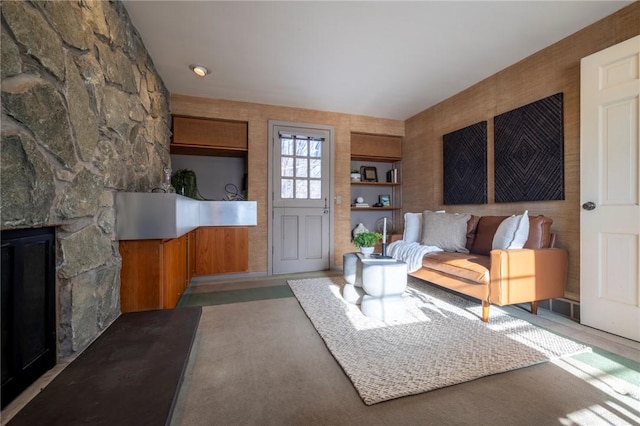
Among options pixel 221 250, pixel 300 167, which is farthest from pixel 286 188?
pixel 221 250

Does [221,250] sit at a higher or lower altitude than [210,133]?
lower

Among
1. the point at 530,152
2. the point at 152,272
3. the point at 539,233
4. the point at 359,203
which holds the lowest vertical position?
the point at 152,272

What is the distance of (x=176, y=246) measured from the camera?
2.43m

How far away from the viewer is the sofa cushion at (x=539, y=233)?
7.72 feet

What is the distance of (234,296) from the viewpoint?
9.66 feet

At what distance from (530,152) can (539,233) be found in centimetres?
85

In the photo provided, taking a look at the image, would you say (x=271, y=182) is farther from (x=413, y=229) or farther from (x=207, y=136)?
(x=413, y=229)

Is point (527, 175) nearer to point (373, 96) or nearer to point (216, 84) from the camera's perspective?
point (373, 96)

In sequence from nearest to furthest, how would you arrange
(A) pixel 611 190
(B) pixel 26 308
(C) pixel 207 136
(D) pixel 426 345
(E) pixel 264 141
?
(B) pixel 26 308 → (D) pixel 426 345 → (A) pixel 611 190 → (C) pixel 207 136 → (E) pixel 264 141

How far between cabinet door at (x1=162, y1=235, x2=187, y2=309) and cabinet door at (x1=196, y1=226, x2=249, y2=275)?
26.0 inches

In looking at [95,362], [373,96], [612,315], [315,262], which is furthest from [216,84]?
[612,315]

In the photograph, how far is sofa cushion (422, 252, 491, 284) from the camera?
2162mm

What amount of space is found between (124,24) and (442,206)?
12.8ft

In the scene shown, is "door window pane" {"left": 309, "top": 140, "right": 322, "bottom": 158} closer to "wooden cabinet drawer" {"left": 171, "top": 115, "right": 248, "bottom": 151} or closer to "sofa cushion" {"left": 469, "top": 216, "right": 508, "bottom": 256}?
"wooden cabinet drawer" {"left": 171, "top": 115, "right": 248, "bottom": 151}
